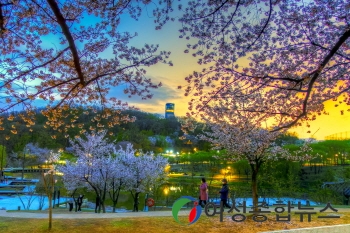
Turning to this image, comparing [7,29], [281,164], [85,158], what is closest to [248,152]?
[7,29]

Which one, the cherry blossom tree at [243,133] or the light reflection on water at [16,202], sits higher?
the cherry blossom tree at [243,133]

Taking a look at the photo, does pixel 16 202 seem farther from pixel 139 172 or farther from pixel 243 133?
pixel 243 133

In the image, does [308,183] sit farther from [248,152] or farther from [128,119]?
[128,119]

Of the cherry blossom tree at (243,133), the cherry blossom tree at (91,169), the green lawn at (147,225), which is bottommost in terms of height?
the green lawn at (147,225)

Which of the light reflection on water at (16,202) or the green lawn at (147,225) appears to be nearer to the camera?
the green lawn at (147,225)

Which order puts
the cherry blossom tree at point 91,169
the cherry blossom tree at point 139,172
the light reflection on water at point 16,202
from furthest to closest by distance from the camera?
1. the cherry blossom tree at point 139,172
2. the light reflection on water at point 16,202
3. the cherry blossom tree at point 91,169

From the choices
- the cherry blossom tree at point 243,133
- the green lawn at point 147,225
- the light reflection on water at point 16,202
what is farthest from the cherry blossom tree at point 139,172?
the green lawn at point 147,225

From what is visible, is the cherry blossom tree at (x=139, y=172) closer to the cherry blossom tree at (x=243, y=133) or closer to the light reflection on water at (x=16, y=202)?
the light reflection on water at (x=16, y=202)

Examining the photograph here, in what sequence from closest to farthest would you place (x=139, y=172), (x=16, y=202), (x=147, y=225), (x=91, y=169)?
(x=147, y=225), (x=91, y=169), (x=139, y=172), (x=16, y=202)

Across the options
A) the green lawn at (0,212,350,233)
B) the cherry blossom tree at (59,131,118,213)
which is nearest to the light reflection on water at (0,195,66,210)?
the cherry blossom tree at (59,131,118,213)

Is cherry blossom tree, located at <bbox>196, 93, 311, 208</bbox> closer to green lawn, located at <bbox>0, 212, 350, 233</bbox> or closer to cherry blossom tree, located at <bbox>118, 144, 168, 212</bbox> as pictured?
green lawn, located at <bbox>0, 212, 350, 233</bbox>

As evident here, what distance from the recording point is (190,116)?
8.57 metres

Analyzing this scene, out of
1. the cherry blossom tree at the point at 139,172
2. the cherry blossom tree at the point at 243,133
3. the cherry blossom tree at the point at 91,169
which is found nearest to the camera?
the cherry blossom tree at the point at 243,133

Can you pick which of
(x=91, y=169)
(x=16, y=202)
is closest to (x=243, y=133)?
(x=91, y=169)
